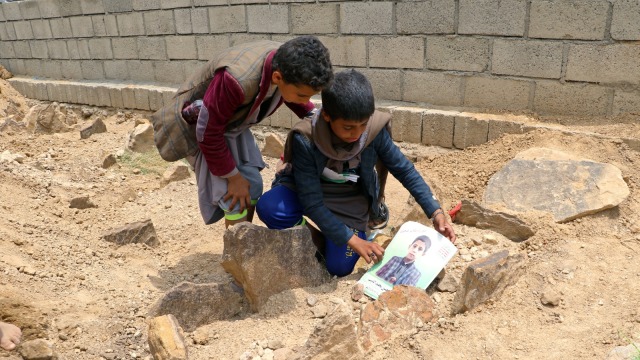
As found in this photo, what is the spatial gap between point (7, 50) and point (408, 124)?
6979 mm

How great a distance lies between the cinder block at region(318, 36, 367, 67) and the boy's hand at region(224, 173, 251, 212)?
2267 millimetres

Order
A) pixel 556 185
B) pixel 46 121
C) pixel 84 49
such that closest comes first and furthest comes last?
1. pixel 556 185
2. pixel 46 121
3. pixel 84 49

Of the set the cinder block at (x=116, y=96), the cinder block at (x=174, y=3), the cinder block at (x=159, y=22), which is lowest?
the cinder block at (x=116, y=96)

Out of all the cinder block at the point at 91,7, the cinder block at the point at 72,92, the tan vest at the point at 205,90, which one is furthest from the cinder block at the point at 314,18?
the cinder block at the point at 72,92

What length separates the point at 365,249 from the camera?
2.51 m

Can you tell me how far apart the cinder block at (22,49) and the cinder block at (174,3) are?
322 cm

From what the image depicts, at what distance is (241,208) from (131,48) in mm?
4492

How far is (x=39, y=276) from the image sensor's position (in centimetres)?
272

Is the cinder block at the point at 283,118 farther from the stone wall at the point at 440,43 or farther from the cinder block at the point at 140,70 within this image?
the cinder block at the point at 140,70

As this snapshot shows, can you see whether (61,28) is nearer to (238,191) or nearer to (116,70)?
(116,70)

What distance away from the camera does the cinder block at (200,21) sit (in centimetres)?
551

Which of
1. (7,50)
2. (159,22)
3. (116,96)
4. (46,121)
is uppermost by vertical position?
(159,22)

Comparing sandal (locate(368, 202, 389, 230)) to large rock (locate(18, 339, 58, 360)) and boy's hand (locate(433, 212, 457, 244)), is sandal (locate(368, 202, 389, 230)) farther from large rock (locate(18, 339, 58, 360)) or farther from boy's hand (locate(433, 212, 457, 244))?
large rock (locate(18, 339, 58, 360))

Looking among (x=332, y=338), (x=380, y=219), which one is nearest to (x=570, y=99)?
(x=380, y=219)
